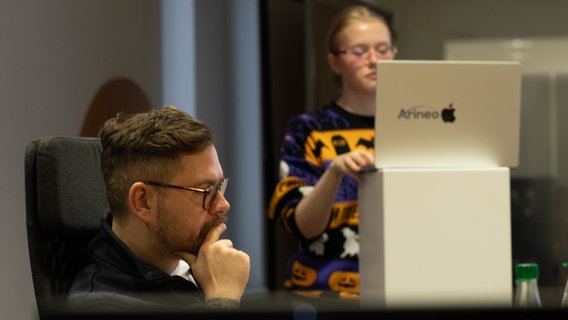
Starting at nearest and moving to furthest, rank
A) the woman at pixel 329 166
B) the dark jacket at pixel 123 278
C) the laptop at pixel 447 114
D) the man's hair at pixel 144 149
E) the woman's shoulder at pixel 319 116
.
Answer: the dark jacket at pixel 123 278, the man's hair at pixel 144 149, the laptop at pixel 447 114, the woman at pixel 329 166, the woman's shoulder at pixel 319 116

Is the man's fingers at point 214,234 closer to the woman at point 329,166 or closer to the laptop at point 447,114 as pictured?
the laptop at point 447,114

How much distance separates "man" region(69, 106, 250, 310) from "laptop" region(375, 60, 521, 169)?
1.66ft

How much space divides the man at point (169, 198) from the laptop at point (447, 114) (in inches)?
19.9

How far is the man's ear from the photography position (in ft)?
5.42

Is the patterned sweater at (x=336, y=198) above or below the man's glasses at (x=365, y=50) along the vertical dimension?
below

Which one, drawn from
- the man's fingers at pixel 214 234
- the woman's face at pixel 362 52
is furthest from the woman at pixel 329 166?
the man's fingers at pixel 214 234

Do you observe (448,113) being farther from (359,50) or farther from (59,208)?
(59,208)

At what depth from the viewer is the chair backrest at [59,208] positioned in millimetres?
1651

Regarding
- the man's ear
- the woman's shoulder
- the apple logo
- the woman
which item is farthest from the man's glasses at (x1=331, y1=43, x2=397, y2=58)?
the man's ear

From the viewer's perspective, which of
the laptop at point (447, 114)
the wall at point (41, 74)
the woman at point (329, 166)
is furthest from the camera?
the wall at point (41, 74)

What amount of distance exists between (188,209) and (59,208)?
0.74ft

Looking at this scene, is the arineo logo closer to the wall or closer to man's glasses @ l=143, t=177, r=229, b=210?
man's glasses @ l=143, t=177, r=229, b=210

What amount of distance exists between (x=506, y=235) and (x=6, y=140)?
1.50 meters

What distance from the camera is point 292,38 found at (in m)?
4.93
